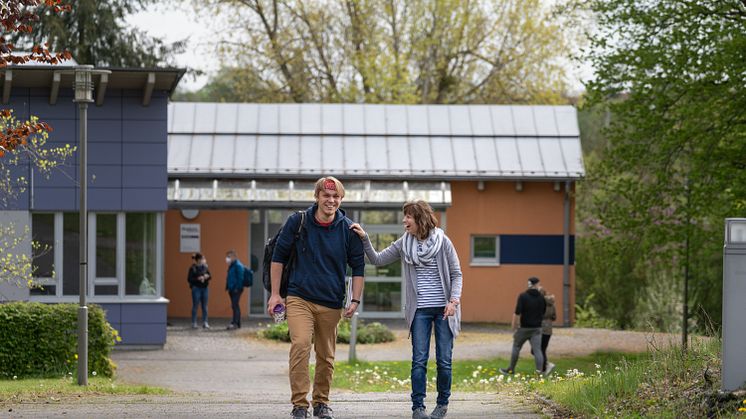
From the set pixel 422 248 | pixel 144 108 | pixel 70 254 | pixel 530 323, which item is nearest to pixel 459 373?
pixel 530 323

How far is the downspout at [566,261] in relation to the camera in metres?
28.0

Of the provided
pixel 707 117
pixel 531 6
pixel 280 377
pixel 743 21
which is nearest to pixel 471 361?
pixel 280 377

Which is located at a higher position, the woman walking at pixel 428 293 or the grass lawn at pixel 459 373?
the woman walking at pixel 428 293

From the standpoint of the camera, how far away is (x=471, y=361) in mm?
20969

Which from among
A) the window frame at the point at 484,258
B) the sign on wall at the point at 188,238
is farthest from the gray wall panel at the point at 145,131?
the window frame at the point at 484,258

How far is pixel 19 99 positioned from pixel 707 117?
39.7ft

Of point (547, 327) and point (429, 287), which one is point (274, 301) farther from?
point (547, 327)

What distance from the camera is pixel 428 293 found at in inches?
368

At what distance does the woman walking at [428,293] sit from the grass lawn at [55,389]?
4.30 m

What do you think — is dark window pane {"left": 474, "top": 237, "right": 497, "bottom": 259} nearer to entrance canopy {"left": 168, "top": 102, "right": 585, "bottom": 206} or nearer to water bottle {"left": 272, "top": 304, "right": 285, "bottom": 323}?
entrance canopy {"left": 168, "top": 102, "right": 585, "bottom": 206}

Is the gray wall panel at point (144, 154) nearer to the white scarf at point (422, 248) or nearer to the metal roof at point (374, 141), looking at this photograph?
the metal roof at point (374, 141)

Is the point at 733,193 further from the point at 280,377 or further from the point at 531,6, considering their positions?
the point at 531,6

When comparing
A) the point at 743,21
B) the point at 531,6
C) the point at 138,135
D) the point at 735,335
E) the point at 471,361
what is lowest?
the point at 471,361

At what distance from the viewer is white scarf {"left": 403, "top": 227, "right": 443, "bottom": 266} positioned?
932cm
